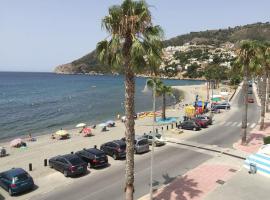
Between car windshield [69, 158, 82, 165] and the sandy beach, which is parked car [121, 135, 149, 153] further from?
car windshield [69, 158, 82, 165]

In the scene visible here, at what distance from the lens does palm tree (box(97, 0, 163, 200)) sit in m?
15.8

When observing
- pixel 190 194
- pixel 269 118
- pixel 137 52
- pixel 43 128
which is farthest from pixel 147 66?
pixel 43 128

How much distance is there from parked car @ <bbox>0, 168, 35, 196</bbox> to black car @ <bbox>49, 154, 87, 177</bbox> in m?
3.10

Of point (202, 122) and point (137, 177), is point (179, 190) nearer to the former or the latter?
point (137, 177)

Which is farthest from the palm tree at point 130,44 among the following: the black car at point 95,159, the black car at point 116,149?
the black car at point 116,149

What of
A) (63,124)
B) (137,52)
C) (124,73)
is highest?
(137,52)

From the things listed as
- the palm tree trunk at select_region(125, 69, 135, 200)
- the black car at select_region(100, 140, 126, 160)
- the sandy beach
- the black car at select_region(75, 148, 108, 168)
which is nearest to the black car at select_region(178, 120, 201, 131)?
the sandy beach

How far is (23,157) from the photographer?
3334cm

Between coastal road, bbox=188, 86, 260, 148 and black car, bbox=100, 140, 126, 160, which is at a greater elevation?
black car, bbox=100, 140, 126, 160

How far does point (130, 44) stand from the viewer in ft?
53.7

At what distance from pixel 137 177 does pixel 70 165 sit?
540cm

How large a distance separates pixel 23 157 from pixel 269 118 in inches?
1492

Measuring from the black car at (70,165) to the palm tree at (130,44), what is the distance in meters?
9.22

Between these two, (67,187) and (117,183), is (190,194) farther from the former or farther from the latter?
(67,187)
